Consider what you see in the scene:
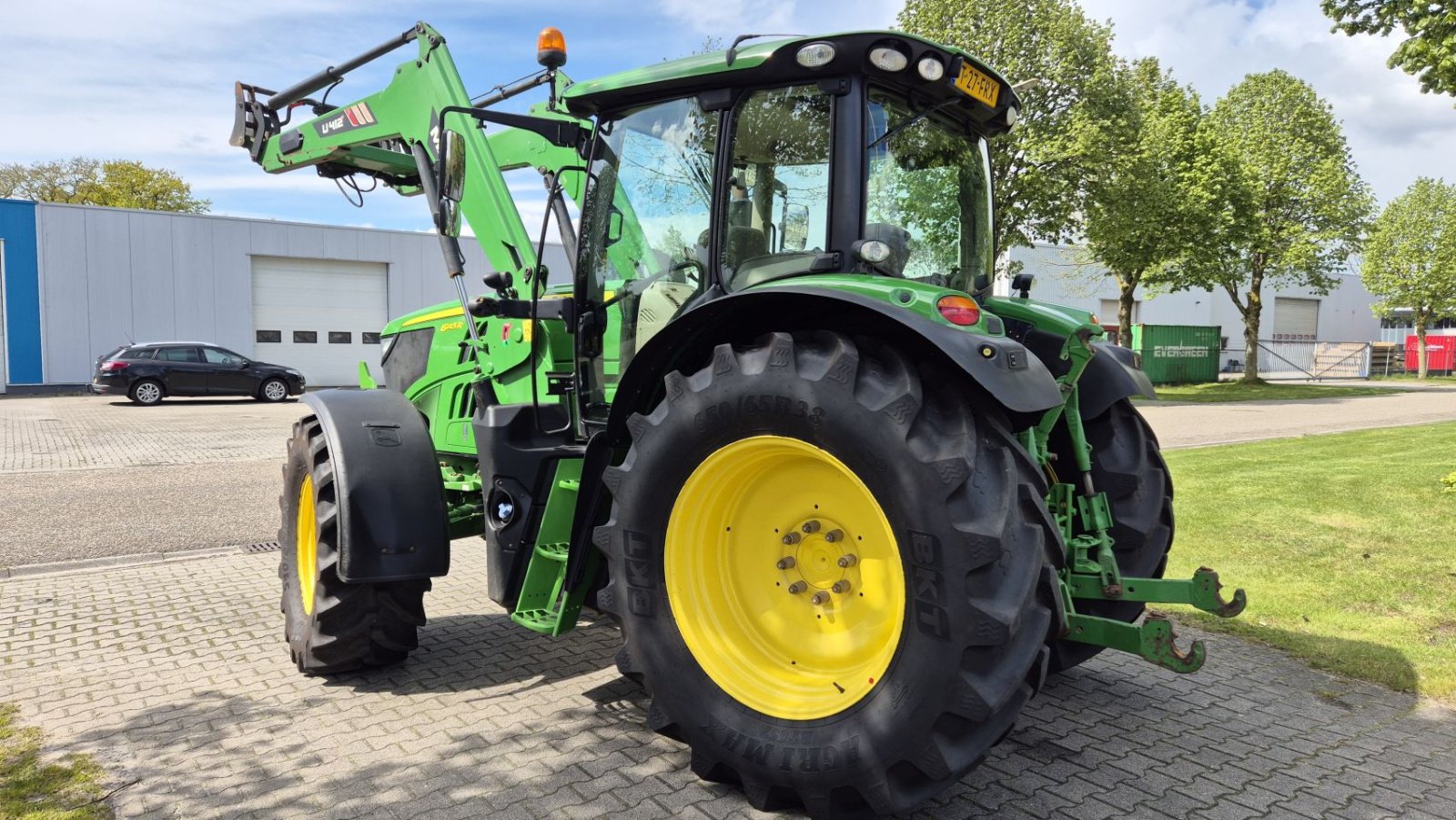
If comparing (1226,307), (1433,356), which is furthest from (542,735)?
(1226,307)

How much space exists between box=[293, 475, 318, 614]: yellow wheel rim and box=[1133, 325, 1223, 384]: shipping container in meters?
30.6

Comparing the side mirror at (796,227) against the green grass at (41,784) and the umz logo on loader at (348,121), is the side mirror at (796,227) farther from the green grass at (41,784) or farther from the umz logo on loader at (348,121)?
the umz logo on loader at (348,121)

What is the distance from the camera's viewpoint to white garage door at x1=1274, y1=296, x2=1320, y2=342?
5784cm

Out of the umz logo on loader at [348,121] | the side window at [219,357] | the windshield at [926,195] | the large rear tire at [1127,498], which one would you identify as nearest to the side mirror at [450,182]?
the umz logo on loader at [348,121]

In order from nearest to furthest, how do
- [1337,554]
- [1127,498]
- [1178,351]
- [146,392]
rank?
1. [1127,498]
2. [1337,554]
3. [146,392]
4. [1178,351]

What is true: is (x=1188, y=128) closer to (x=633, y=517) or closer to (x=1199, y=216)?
(x=1199, y=216)

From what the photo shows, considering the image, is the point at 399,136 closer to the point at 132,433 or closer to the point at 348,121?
the point at 348,121

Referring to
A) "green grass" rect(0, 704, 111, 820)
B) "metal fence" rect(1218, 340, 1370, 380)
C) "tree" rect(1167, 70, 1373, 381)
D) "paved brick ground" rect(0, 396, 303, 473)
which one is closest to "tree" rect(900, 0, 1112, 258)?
"tree" rect(1167, 70, 1373, 381)

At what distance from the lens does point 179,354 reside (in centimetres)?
2278

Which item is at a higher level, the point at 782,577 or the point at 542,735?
the point at 782,577

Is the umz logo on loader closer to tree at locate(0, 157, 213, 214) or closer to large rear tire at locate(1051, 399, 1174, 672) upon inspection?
large rear tire at locate(1051, 399, 1174, 672)

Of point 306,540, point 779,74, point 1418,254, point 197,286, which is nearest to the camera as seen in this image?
point 779,74

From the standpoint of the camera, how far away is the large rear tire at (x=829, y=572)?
2.69 m

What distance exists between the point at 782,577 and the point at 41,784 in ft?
8.92
